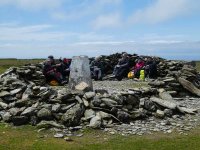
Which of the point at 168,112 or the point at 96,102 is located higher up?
the point at 96,102

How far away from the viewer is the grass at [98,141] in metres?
16.1

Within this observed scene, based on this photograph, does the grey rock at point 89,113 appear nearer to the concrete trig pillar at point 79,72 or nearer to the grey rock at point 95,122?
the grey rock at point 95,122

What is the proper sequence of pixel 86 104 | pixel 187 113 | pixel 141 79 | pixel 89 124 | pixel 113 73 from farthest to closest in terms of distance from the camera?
1. pixel 113 73
2. pixel 141 79
3. pixel 187 113
4. pixel 86 104
5. pixel 89 124

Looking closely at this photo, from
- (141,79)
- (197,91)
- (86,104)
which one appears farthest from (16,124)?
(141,79)

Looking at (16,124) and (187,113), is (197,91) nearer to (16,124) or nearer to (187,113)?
(187,113)

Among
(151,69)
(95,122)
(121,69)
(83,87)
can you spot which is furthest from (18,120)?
(151,69)

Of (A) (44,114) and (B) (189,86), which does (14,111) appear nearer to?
(A) (44,114)

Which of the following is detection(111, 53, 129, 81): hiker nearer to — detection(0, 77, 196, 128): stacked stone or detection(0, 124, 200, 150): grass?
detection(0, 77, 196, 128): stacked stone

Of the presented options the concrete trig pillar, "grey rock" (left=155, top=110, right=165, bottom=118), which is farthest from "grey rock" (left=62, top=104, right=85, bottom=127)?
the concrete trig pillar

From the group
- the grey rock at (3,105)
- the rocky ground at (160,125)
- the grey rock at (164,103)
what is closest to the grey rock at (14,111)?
the grey rock at (3,105)

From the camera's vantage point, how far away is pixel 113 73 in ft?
133

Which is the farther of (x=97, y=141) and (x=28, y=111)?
(x=28, y=111)

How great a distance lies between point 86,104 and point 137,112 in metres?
2.65

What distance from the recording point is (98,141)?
17.0 meters
